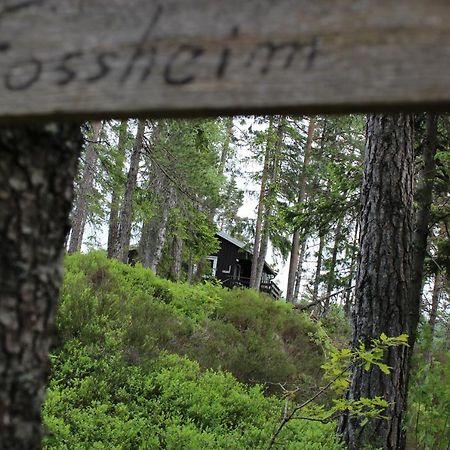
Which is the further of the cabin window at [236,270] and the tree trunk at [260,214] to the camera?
the cabin window at [236,270]

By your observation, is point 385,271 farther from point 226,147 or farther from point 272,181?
point 226,147

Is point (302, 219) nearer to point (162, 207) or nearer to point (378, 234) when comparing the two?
point (378, 234)

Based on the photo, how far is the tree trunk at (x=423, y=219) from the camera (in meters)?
5.64

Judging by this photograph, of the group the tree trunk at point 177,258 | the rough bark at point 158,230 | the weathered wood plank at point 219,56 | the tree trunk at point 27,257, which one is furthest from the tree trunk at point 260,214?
the weathered wood plank at point 219,56

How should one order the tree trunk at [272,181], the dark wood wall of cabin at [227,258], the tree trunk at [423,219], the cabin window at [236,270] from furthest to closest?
the cabin window at [236,270] → the dark wood wall of cabin at [227,258] → the tree trunk at [272,181] → the tree trunk at [423,219]

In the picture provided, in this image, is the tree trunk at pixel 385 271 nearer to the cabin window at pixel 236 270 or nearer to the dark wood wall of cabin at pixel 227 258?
the dark wood wall of cabin at pixel 227 258

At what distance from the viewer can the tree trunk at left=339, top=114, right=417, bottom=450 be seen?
16.2 ft

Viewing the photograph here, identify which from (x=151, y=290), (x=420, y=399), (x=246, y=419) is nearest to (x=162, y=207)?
(x=151, y=290)

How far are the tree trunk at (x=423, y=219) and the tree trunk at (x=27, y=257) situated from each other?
495cm

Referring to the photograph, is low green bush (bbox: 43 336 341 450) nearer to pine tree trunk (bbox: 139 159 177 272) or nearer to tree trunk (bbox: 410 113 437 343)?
tree trunk (bbox: 410 113 437 343)

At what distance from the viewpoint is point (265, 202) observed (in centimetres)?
2284

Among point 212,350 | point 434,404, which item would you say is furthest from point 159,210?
point 434,404

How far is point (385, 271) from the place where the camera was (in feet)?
16.9

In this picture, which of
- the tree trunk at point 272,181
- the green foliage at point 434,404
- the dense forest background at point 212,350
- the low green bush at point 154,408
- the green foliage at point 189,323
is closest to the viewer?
the green foliage at point 434,404
